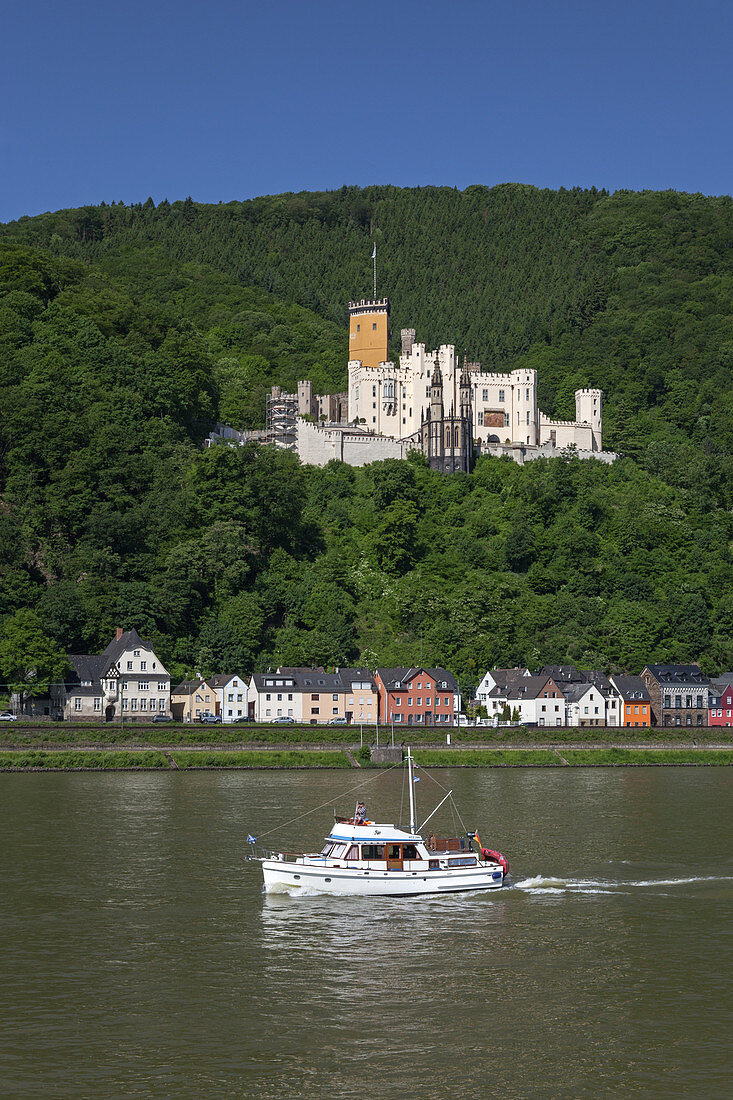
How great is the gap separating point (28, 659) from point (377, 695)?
A: 21.9m

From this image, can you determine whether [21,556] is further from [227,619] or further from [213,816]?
[213,816]

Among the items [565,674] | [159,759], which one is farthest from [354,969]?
[565,674]

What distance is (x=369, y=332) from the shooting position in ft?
430

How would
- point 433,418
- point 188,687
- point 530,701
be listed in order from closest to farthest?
1. point 188,687
2. point 530,701
3. point 433,418

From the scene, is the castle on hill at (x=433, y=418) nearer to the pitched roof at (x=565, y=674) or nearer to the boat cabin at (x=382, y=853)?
the pitched roof at (x=565, y=674)

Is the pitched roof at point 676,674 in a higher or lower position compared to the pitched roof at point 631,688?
higher

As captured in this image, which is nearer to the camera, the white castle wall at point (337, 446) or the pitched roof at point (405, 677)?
the pitched roof at point (405, 677)

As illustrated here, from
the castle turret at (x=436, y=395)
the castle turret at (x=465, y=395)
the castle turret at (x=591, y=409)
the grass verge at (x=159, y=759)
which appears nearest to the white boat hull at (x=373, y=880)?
the grass verge at (x=159, y=759)

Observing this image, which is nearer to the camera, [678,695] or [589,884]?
[589,884]

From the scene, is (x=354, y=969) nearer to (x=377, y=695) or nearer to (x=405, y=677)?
(x=377, y=695)

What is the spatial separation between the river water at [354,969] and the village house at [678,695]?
139 ft

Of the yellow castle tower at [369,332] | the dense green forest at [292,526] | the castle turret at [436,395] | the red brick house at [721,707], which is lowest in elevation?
the red brick house at [721,707]

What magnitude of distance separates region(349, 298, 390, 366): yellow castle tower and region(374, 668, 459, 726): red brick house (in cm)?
5233

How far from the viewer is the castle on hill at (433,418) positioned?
114 metres
